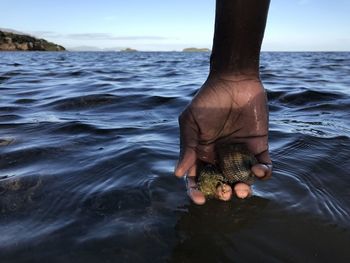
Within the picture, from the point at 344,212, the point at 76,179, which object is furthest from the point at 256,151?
the point at 76,179

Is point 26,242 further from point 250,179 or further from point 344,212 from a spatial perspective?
point 344,212

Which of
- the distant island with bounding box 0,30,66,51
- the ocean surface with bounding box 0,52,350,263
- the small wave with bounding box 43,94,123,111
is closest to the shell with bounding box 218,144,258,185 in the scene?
the ocean surface with bounding box 0,52,350,263

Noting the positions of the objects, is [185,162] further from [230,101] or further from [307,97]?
[307,97]

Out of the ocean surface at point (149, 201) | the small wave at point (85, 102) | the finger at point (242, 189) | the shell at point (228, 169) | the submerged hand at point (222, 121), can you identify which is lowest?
the small wave at point (85, 102)

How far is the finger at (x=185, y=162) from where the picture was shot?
2.55 meters

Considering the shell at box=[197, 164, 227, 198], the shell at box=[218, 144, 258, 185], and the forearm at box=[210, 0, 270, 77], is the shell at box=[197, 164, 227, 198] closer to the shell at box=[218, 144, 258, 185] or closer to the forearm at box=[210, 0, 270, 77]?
the shell at box=[218, 144, 258, 185]

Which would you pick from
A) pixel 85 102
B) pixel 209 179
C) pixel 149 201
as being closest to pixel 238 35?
pixel 209 179

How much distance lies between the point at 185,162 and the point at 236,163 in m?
0.34

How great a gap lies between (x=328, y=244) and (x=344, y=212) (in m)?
0.47

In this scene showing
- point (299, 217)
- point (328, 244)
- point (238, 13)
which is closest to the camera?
point (328, 244)

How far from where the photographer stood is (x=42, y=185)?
123 inches

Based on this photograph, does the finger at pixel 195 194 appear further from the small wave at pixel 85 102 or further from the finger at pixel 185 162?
the small wave at pixel 85 102

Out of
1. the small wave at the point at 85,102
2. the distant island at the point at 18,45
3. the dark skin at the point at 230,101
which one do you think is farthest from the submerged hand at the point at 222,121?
the distant island at the point at 18,45

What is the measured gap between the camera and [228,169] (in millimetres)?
2529
